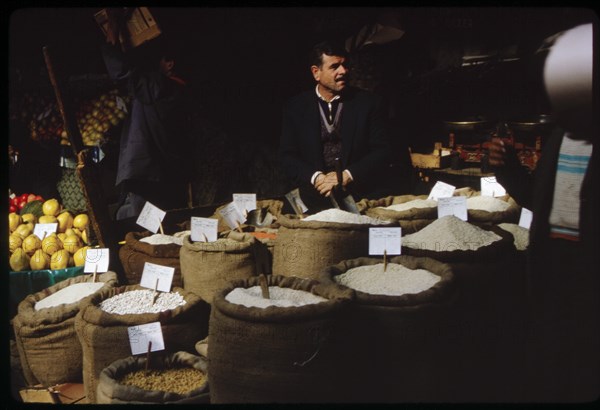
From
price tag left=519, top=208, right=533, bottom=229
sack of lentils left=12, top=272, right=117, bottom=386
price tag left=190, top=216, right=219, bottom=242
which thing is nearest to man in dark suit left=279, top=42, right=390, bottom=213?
price tag left=190, top=216, right=219, bottom=242

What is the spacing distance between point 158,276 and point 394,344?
123cm

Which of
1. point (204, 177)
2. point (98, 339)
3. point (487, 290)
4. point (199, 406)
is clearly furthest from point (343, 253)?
point (204, 177)

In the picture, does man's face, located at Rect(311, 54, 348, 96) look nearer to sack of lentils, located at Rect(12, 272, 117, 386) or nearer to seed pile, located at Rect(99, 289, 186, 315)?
seed pile, located at Rect(99, 289, 186, 315)

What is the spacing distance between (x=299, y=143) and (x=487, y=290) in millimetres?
1633

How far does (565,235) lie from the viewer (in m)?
2.04

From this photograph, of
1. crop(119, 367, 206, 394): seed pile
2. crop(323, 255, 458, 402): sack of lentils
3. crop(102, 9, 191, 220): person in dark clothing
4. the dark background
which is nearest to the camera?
crop(323, 255, 458, 402): sack of lentils

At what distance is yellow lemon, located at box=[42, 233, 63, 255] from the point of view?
3.53 metres

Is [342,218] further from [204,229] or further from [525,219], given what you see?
[525,219]

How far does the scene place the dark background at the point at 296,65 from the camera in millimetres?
4789

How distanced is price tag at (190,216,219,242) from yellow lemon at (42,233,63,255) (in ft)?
3.99

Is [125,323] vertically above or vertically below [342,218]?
below

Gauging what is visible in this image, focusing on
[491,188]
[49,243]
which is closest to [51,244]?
[49,243]

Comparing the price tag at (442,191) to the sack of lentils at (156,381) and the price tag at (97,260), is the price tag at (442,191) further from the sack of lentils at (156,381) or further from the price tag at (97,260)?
the price tag at (97,260)

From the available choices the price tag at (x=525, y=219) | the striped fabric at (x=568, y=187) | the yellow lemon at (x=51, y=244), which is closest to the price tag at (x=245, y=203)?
the yellow lemon at (x=51, y=244)
